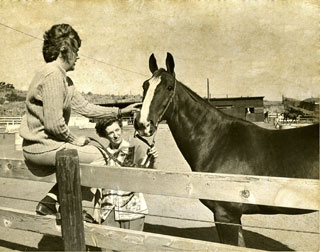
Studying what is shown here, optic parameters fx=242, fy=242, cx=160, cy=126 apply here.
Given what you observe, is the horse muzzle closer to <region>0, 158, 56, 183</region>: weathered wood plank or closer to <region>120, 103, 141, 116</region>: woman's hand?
<region>120, 103, 141, 116</region>: woman's hand

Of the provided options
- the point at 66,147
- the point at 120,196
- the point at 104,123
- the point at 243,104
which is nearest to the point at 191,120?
the point at 104,123

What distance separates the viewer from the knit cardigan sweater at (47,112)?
77.6 inches

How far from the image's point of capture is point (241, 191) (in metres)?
1.62

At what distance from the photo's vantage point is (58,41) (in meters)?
2.24

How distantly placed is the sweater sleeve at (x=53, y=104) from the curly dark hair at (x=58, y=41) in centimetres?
37

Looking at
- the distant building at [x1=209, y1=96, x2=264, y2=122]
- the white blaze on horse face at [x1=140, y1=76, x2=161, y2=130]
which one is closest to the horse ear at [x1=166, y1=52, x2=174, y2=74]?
the white blaze on horse face at [x1=140, y1=76, x2=161, y2=130]

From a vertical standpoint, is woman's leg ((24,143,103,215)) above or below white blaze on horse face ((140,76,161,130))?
below

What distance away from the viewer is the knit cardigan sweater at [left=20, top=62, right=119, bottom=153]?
6.47 ft

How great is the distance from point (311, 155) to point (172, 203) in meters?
3.26

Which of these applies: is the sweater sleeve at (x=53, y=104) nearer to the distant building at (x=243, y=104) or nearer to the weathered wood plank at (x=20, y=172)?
the weathered wood plank at (x=20, y=172)

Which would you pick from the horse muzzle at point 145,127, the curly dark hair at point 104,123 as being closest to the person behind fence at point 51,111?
the curly dark hair at point 104,123

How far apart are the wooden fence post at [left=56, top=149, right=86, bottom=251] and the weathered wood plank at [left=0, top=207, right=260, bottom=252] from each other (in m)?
0.16

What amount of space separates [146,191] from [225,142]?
4.57 ft

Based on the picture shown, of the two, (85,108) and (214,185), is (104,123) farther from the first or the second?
(214,185)
